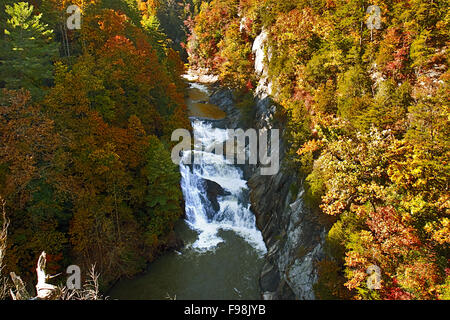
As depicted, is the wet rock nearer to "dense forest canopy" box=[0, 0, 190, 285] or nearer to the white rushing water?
the white rushing water

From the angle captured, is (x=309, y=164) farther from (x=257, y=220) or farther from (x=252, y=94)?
(x=252, y=94)

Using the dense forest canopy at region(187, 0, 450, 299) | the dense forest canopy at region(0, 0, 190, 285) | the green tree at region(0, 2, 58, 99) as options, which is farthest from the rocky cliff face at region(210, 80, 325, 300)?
the green tree at region(0, 2, 58, 99)

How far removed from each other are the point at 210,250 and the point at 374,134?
15.5 metres

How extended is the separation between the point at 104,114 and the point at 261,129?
53.4 feet

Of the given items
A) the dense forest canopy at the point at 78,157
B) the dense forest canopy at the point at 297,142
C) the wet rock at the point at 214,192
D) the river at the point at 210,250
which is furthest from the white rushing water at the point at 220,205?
the dense forest canopy at the point at 297,142

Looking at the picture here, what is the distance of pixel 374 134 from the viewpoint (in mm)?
13039

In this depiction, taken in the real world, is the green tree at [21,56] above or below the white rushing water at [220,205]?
above

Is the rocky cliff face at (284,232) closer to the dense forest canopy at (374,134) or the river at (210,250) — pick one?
the river at (210,250)

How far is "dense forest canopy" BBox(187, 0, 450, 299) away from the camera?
11234mm

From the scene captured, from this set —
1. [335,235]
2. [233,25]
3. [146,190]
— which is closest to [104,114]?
[146,190]

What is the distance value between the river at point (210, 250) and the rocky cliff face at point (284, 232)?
1100mm

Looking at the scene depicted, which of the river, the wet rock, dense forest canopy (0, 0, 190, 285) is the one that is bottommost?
the river

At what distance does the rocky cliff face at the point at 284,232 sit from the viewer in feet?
52.3

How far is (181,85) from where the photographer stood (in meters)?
42.0
